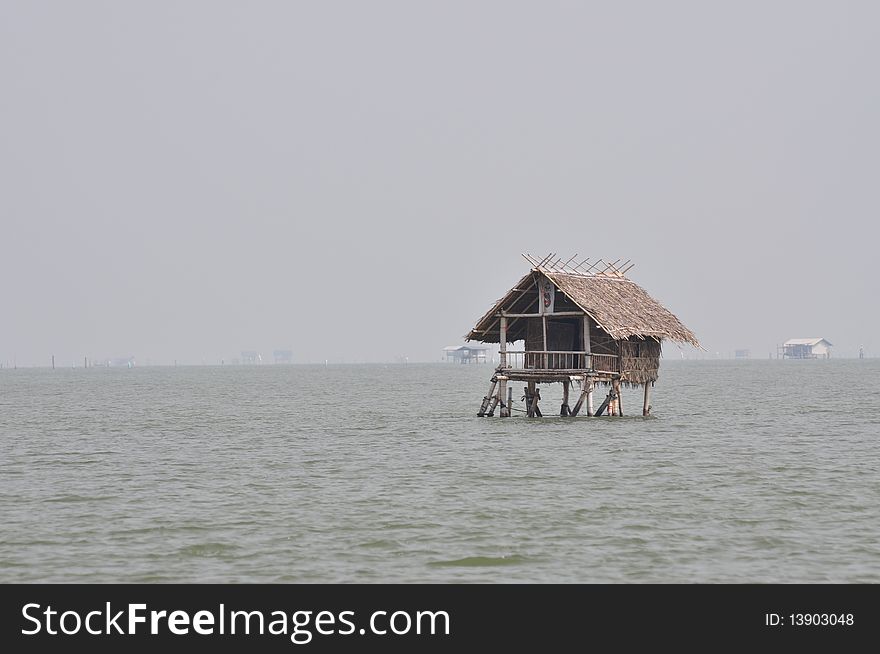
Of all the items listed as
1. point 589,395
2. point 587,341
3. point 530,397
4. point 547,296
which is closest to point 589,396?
point 589,395

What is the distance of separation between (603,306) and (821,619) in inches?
1042

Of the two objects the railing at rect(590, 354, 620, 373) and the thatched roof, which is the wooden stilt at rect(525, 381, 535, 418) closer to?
the thatched roof

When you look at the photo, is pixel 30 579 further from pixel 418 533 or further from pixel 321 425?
pixel 321 425

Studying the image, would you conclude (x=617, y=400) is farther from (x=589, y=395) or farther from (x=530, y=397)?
(x=530, y=397)

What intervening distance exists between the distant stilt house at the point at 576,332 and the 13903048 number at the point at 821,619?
24.0 metres

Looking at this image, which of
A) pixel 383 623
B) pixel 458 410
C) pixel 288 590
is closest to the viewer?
pixel 383 623

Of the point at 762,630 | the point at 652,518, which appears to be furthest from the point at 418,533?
the point at 762,630

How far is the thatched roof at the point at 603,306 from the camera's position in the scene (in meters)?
38.7

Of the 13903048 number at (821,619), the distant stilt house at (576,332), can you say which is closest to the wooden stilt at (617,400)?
the distant stilt house at (576,332)

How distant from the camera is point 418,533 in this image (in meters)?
20.4

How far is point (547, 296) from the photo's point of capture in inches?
1581

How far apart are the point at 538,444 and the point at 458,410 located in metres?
21.9

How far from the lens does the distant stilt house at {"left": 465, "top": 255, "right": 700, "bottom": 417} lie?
39250 mm

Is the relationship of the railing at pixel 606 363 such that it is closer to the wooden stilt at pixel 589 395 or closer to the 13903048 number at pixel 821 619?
the wooden stilt at pixel 589 395
